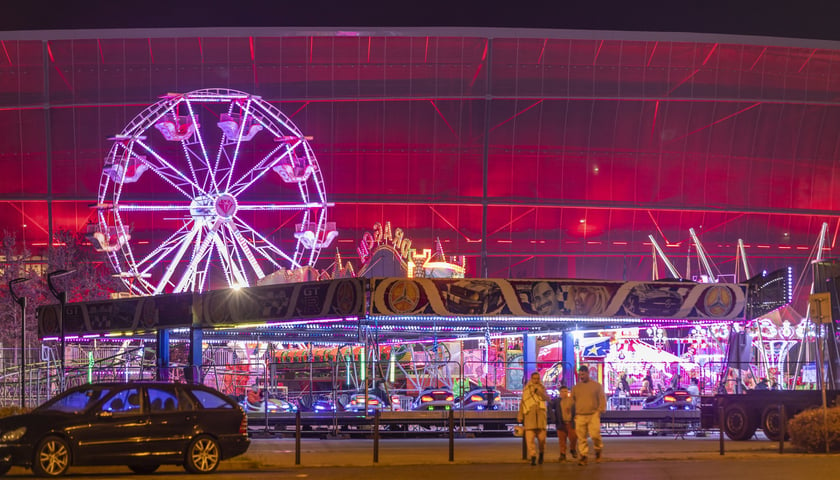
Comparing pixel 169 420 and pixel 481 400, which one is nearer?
pixel 169 420

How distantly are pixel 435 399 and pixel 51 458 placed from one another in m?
16.9

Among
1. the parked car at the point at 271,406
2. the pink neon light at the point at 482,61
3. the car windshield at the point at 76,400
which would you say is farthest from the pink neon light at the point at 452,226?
the car windshield at the point at 76,400

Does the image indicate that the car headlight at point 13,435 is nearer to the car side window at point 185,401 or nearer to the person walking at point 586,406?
the car side window at point 185,401

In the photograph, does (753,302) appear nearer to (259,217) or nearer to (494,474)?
(494,474)

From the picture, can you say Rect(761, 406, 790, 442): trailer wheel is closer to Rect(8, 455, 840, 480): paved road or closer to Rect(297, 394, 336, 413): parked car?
Rect(8, 455, 840, 480): paved road

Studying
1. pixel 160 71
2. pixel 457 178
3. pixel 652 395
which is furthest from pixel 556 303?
pixel 160 71

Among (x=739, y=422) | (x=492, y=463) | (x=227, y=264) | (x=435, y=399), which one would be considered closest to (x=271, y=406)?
(x=435, y=399)

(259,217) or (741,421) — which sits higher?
(259,217)

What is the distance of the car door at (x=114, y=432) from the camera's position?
1853cm

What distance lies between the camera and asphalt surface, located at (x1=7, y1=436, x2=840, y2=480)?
19000mm

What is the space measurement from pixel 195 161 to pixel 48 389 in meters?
28.3

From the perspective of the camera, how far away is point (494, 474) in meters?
19.2

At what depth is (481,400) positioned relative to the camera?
3394 centimetres

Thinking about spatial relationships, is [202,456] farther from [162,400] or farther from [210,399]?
[162,400]
